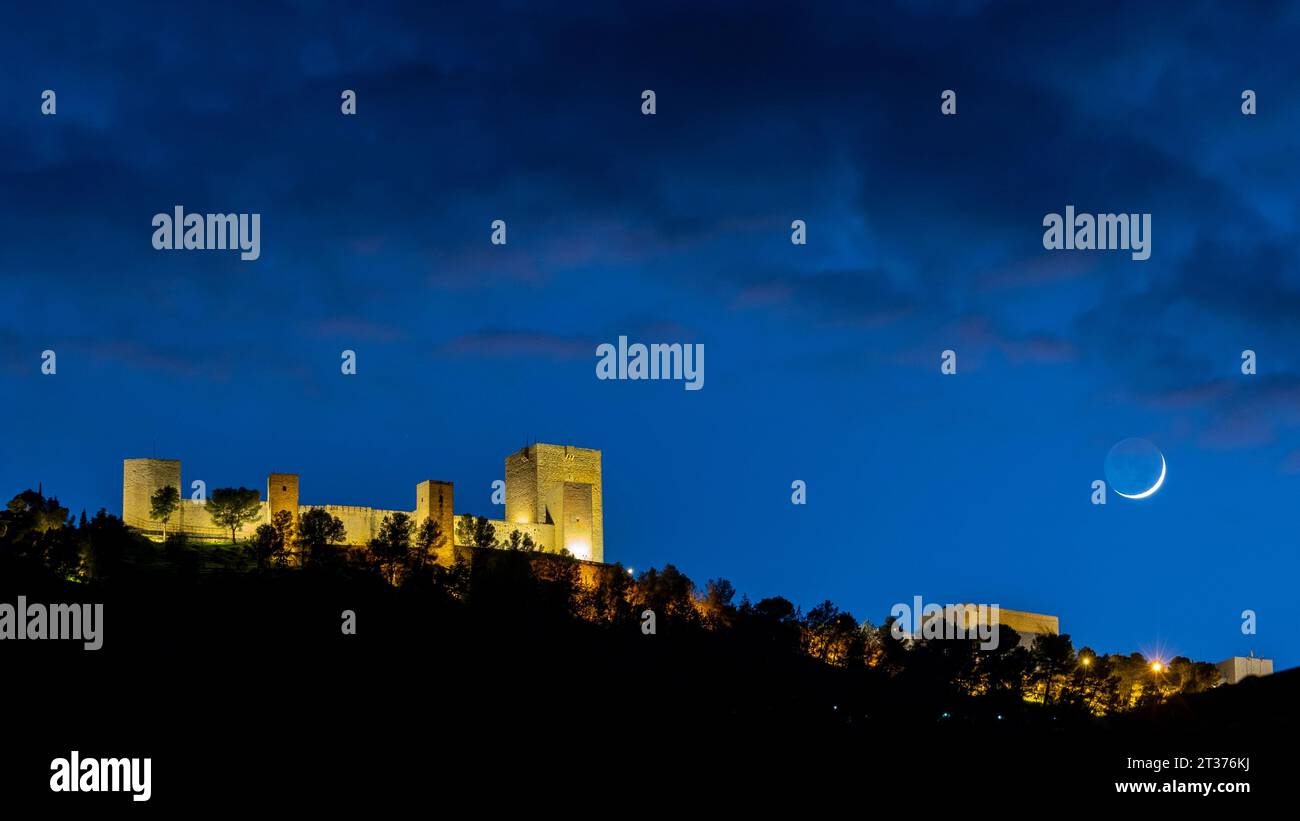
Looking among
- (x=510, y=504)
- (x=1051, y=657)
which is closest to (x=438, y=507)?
(x=510, y=504)

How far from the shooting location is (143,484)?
97625 mm

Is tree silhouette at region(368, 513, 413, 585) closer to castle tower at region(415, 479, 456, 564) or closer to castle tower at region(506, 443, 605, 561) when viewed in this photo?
castle tower at region(415, 479, 456, 564)

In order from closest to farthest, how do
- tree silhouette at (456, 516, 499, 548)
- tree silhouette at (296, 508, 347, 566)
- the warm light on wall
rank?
tree silhouette at (296, 508, 347, 566) < tree silhouette at (456, 516, 499, 548) < the warm light on wall

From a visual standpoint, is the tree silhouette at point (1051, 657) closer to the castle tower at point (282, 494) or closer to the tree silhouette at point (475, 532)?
the tree silhouette at point (475, 532)

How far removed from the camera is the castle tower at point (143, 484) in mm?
97500

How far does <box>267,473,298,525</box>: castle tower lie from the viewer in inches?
3960

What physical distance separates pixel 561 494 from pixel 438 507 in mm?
9178

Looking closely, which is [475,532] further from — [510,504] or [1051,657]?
[1051,657]

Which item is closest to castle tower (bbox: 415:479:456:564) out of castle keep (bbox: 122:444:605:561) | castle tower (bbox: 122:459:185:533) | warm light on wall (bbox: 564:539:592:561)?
castle keep (bbox: 122:444:605:561)

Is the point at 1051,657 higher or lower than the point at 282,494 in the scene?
lower

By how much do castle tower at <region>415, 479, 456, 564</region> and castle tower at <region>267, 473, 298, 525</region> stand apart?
7694mm
